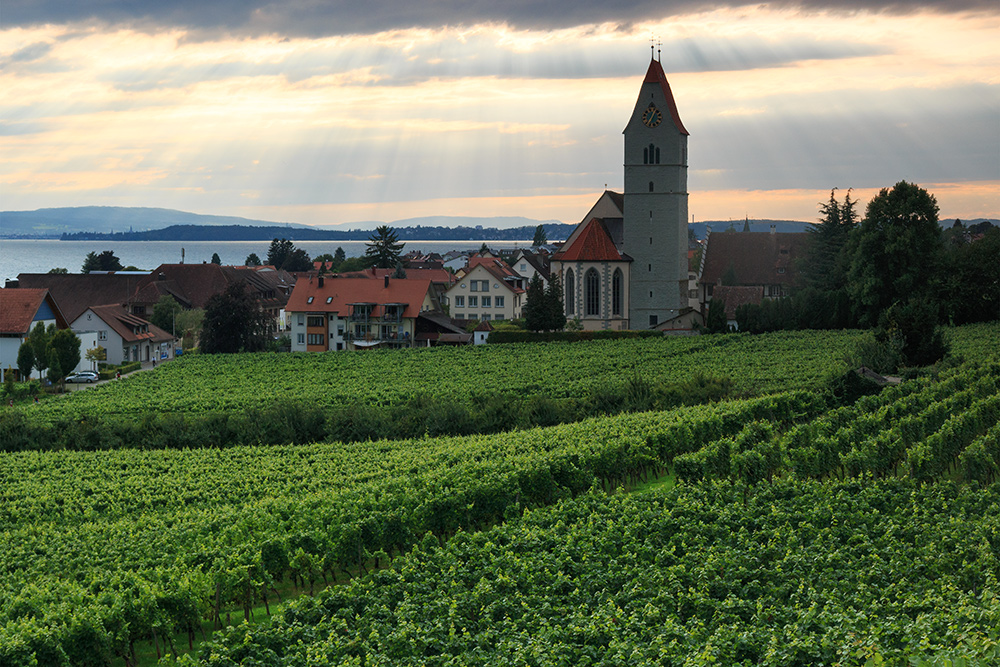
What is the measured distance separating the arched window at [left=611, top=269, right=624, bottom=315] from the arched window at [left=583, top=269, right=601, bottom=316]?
3.78 ft

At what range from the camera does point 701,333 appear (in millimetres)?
75062

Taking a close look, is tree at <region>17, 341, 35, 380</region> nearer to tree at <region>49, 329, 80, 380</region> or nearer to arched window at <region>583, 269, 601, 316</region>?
tree at <region>49, 329, 80, 380</region>

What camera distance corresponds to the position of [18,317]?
6956 cm

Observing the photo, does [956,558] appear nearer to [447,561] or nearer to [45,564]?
[447,561]

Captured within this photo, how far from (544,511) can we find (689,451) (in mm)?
9969

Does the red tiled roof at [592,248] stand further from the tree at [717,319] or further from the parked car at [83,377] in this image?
the parked car at [83,377]

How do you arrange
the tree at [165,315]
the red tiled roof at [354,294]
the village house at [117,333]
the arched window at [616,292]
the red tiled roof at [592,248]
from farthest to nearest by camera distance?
the tree at [165,315] → the arched window at [616,292] → the red tiled roof at [354,294] → the red tiled roof at [592,248] → the village house at [117,333]

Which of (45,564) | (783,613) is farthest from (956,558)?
(45,564)

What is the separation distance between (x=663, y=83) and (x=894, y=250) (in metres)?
24.3

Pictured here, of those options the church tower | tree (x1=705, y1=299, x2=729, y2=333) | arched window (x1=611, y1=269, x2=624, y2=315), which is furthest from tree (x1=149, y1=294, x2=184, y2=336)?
tree (x1=705, y1=299, x2=729, y2=333)

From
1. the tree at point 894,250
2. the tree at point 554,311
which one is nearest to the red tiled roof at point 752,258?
the tree at point 894,250

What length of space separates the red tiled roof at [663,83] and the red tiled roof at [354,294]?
2434 centimetres

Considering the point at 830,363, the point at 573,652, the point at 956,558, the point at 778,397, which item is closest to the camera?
the point at 573,652

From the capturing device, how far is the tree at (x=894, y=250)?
68675mm
